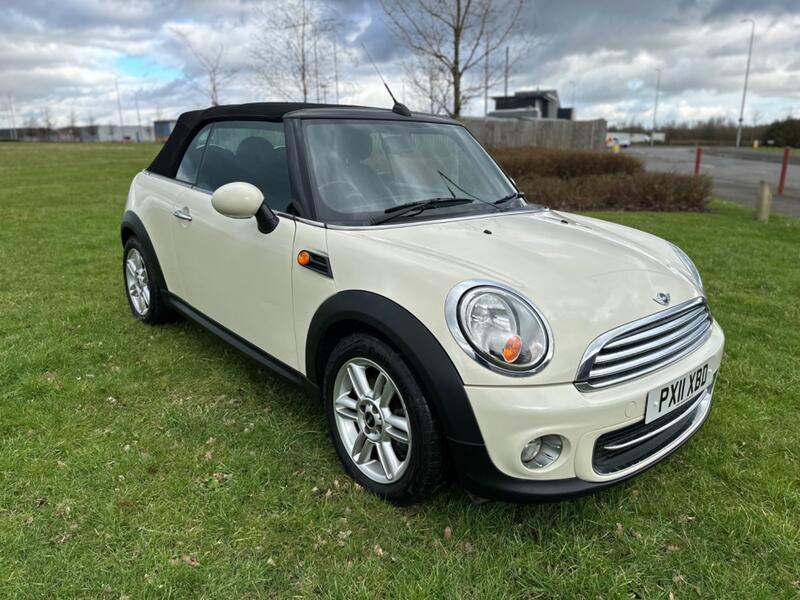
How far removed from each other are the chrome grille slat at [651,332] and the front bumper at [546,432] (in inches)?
5.7

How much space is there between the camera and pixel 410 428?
221 centimetres

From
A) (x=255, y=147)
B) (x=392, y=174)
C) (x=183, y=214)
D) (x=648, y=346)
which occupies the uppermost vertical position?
(x=255, y=147)

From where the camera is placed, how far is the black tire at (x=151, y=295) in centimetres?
420

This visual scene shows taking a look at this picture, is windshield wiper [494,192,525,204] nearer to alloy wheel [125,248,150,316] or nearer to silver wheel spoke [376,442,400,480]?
silver wheel spoke [376,442,400,480]

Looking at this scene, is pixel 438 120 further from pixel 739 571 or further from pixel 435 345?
pixel 739 571

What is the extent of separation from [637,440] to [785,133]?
6256 centimetres

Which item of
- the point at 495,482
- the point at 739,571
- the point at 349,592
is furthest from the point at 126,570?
the point at 739,571

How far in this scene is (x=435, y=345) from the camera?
2.06 metres

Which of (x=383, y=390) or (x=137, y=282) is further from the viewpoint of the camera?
(x=137, y=282)

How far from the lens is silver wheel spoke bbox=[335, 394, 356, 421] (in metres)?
2.57

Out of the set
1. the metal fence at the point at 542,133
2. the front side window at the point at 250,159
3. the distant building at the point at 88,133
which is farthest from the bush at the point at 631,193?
the distant building at the point at 88,133

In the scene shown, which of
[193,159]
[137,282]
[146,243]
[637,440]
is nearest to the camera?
[637,440]

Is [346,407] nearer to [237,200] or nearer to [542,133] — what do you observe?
[237,200]

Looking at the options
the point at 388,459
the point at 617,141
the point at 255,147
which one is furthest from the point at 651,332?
the point at 617,141
